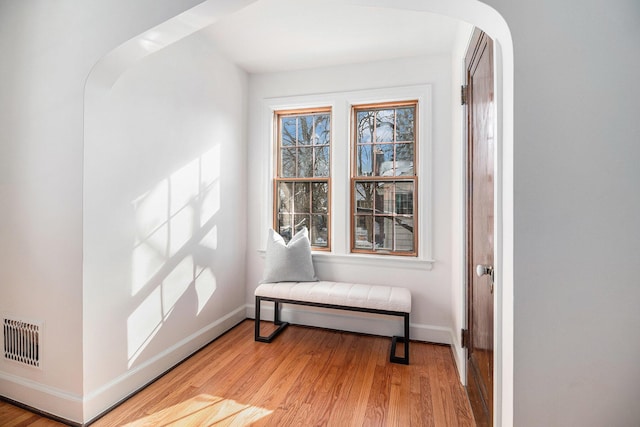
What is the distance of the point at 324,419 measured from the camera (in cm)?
173

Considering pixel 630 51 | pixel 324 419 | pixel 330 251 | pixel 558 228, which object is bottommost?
pixel 324 419

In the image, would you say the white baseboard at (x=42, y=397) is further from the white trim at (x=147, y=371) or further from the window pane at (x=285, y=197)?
the window pane at (x=285, y=197)

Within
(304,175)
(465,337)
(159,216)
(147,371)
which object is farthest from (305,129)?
(147,371)

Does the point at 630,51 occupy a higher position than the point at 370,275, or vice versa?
the point at 630,51

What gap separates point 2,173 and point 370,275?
9.35 feet

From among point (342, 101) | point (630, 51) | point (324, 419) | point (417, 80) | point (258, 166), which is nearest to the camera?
point (630, 51)

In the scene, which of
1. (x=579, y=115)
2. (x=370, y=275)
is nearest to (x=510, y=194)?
(x=579, y=115)

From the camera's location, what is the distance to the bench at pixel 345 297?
2.42m

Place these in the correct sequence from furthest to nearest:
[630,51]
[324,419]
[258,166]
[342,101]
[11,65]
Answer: [258,166]
[342,101]
[11,65]
[324,419]
[630,51]

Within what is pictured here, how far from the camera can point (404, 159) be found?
2.91 meters

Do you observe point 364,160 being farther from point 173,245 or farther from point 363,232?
point 173,245

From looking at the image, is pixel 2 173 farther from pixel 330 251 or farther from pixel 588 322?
pixel 588 322

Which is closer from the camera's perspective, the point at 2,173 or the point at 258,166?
A: the point at 2,173

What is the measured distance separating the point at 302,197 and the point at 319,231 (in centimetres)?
41
